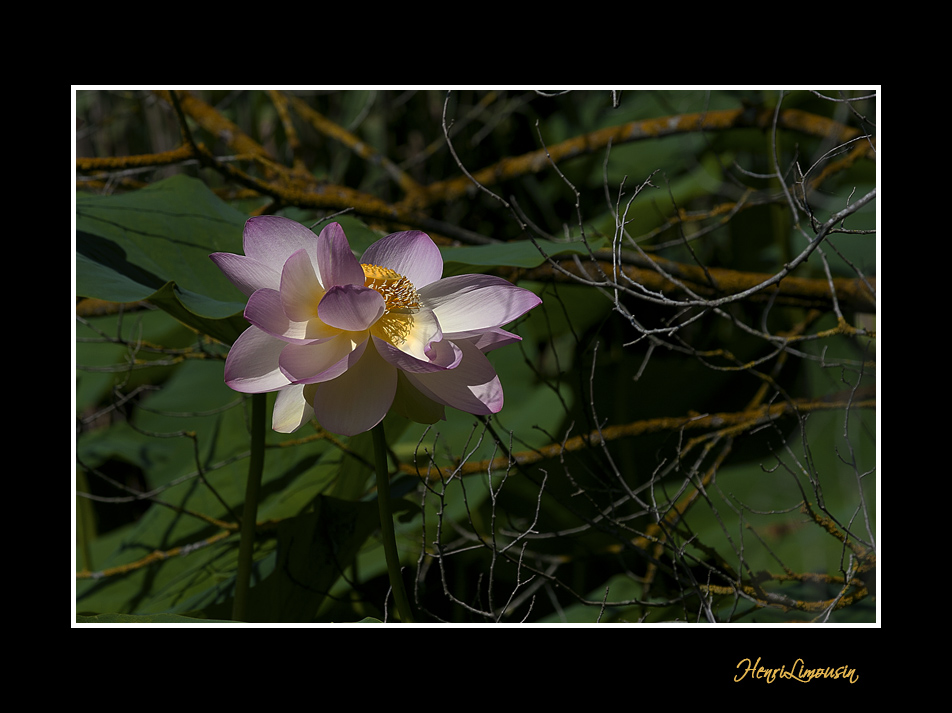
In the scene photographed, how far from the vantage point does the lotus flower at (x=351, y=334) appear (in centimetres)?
34

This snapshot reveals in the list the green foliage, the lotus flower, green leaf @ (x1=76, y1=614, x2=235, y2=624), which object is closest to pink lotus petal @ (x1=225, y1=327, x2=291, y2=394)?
the lotus flower

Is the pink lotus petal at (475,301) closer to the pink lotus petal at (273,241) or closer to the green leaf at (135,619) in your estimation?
the pink lotus petal at (273,241)

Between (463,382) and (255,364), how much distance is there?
112mm

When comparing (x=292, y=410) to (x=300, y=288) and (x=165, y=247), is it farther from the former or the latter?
(x=165, y=247)

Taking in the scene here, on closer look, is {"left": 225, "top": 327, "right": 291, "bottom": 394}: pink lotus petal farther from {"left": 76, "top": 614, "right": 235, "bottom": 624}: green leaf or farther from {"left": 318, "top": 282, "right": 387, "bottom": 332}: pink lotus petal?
{"left": 76, "top": 614, "right": 235, "bottom": 624}: green leaf

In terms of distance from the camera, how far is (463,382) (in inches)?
14.0

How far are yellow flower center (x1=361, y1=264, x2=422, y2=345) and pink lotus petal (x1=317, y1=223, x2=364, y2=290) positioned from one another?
15 millimetres

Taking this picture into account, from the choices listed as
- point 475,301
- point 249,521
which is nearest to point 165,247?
point 249,521

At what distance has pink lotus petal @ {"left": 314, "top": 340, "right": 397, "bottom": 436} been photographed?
1.15ft

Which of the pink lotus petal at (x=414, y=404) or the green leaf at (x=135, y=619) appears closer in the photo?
the pink lotus petal at (x=414, y=404)

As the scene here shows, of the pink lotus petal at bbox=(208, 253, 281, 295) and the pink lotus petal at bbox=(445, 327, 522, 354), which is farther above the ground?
the pink lotus petal at bbox=(208, 253, 281, 295)

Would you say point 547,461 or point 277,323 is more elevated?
point 277,323

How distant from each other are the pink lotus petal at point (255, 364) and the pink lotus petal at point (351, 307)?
4 centimetres

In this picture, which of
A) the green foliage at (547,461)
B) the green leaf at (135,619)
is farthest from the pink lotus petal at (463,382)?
the green leaf at (135,619)
